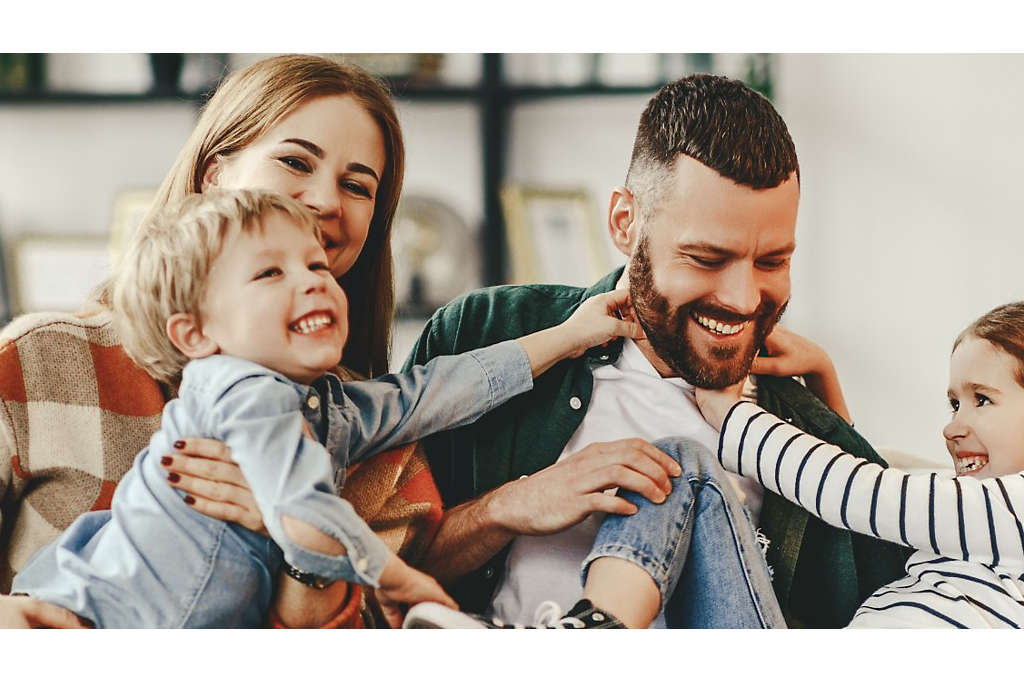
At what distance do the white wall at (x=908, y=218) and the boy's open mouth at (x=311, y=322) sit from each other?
754 millimetres

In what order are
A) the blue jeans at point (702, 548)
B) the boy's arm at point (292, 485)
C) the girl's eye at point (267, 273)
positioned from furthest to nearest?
the blue jeans at point (702, 548) → the girl's eye at point (267, 273) → the boy's arm at point (292, 485)

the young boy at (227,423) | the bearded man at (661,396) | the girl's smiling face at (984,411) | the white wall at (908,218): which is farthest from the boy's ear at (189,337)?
the girl's smiling face at (984,411)

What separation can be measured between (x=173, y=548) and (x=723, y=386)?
85 cm

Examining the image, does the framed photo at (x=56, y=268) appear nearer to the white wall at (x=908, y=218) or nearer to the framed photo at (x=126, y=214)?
the framed photo at (x=126, y=214)

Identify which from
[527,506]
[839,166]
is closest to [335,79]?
[527,506]

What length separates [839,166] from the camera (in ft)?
5.39

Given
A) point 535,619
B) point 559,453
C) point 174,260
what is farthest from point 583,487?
point 174,260

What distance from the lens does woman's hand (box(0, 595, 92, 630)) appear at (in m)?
1.32

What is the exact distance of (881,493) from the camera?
1516 millimetres

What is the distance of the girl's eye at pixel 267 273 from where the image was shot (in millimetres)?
1355

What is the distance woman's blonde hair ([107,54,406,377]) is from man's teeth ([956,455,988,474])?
36.4 inches

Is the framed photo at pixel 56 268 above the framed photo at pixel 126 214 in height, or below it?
below

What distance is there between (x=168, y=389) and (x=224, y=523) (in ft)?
0.87

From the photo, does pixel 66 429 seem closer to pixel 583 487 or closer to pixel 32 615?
pixel 32 615
